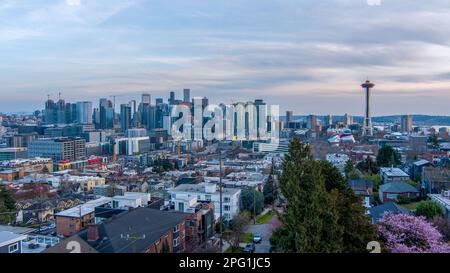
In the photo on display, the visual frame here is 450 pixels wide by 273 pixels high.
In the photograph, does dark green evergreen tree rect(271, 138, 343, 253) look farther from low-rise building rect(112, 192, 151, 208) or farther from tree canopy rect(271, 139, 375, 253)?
low-rise building rect(112, 192, 151, 208)

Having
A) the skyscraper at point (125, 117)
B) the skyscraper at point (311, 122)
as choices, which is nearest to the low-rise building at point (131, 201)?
the skyscraper at point (125, 117)

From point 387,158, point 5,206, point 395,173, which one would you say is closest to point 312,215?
point 5,206

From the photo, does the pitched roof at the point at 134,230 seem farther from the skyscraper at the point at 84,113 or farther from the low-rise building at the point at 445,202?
the skyscraper at the point at 84,113

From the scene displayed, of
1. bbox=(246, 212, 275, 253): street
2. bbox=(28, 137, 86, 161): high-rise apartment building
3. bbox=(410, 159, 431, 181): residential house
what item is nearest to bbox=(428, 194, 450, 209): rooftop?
bbox=(246, 212, 275, 253): street

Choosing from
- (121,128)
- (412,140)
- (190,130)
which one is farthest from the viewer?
(121,128)

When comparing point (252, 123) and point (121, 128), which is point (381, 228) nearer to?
point (252, 123)

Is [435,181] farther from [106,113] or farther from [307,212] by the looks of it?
[106,113]
